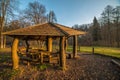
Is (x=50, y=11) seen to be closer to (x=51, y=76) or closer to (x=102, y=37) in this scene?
(x=102, y=37)

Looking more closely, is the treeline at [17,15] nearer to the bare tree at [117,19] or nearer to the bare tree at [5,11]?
the bare tree at [5,11]

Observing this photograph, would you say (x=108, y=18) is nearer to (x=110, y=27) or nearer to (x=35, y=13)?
(x=110, y=27)

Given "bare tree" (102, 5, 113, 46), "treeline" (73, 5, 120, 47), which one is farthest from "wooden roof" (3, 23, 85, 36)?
"bare tree" (102, 5, 113, 46)

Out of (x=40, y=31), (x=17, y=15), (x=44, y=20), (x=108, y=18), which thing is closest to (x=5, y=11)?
(x=17, y=15)

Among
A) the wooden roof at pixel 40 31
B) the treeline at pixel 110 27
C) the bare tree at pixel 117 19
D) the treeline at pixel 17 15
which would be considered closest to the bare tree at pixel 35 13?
the treeline at pixel 17 15

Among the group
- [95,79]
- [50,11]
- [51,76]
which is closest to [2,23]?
[50,11]

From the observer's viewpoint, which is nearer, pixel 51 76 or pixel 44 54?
pixel 51 76

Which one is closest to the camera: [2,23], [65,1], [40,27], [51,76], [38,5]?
[51,76]

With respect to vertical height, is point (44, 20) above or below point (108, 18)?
below

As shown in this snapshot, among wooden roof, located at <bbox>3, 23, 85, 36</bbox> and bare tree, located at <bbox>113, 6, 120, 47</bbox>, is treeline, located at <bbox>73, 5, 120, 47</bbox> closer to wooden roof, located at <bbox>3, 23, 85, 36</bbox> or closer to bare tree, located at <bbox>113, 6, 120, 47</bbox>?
bare tree, located at <bbox>113, 6, 120, 47</bbox>

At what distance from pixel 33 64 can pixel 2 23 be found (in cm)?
1951

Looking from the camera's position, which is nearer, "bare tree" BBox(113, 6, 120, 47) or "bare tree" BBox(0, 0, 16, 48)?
"bare tree" BBox(0, 0, 16, 48)

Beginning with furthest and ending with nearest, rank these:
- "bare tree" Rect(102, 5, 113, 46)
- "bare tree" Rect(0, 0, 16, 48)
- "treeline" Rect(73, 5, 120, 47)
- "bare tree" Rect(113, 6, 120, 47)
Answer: "bare tree" Rect(102, 5, 113, 46) → "treeline" Rect(73, 5, 120, 47) → "bare tree" Rect(113, 6, 120, 47) → "bare tree" Rect(0, 0, 16, 48)

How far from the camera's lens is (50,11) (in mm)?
42406
